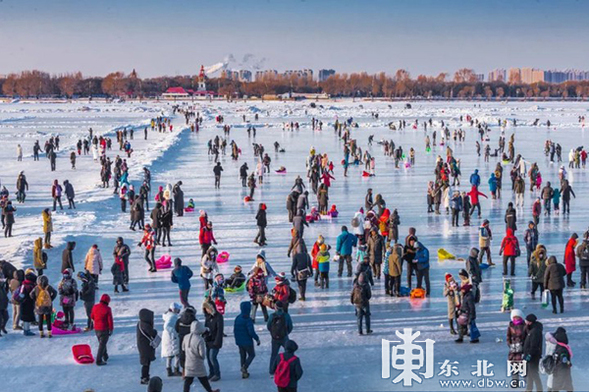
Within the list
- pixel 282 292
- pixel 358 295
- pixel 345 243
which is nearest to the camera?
pixel 358 295

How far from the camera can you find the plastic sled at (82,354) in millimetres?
8672

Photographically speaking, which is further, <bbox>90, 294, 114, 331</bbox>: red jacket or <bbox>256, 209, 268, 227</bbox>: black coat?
<bbox>256, 209, 268, 227</bbox>: black coat

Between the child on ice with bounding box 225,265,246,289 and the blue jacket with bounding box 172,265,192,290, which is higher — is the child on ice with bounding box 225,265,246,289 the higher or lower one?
the lower one

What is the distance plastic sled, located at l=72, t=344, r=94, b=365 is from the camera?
8672 mm

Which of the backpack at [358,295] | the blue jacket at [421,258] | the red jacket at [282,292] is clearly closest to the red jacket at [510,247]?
the blue jacket at [421,258]

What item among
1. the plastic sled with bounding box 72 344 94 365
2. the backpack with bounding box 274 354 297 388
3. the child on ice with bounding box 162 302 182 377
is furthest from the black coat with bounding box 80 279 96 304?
the backpack with bounding box 274 354 297 388

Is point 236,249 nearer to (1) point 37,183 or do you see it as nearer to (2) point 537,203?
(2) point 537,203

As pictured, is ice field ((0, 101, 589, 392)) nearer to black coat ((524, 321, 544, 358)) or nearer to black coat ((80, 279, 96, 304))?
black coat ((80, 279, 96, 304))

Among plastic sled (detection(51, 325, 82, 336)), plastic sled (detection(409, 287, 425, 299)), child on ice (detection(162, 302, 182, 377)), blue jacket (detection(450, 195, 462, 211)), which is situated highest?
blue jacket (detection(450, 195, 462, 211))

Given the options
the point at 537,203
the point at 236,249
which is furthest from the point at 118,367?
the point at 537,203

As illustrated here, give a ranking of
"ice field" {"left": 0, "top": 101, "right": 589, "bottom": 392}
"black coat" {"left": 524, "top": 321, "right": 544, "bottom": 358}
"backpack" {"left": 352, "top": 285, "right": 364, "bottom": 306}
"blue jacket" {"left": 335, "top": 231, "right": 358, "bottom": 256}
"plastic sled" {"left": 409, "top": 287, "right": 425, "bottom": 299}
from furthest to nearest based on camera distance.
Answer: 1. "blue jacket" {"left": 335, "top": 231, "right": 358, "bottom": 256}
2. "plastic sled" {"left": 409, "top": 287, "right": 425, "bottom": 299}
3. "backpack" {"left": 352, "top": 285, "right": 364, "bottom": 306}
4. "ice field" {"left": 0, "top": 101, "right": 589, "bottom": 392}
5. "black coat" {"left": 524, "top": 321, "right": 544, "bottom": 358}

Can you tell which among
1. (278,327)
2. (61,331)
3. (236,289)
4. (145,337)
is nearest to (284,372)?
(278,327)

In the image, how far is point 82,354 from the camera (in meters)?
8.69

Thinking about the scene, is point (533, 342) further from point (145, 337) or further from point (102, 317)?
point (102, 317)
